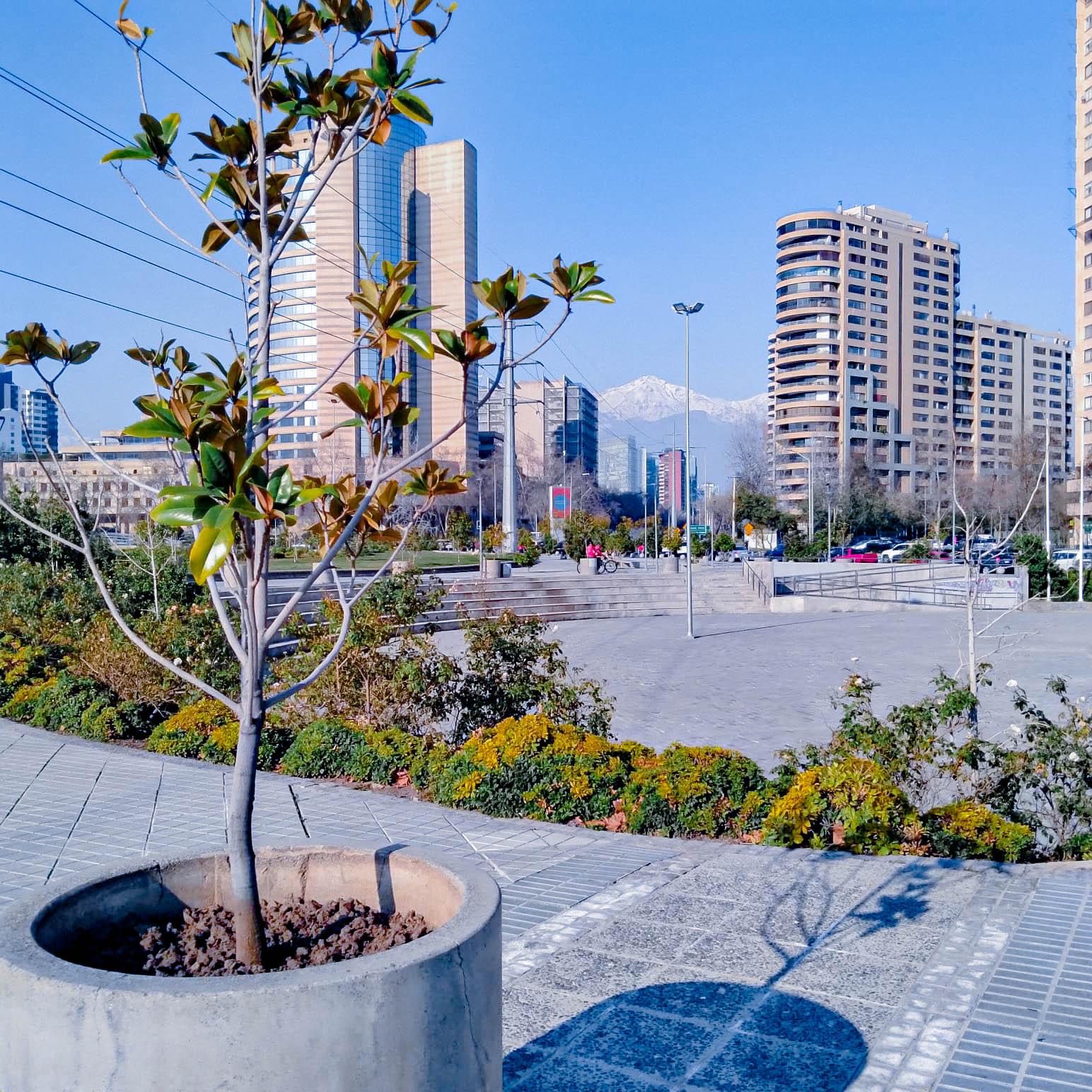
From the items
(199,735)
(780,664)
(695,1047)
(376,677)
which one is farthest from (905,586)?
(695,1047)

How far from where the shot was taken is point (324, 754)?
25.7 ft

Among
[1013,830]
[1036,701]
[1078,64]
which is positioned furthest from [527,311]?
[1078,64]

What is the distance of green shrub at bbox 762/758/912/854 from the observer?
5.57 metres

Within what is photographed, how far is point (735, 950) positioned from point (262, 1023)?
274 cm

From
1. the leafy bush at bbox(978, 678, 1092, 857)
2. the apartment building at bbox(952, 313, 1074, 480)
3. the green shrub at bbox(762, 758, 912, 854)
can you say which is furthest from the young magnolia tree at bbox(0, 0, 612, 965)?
the apartment building at bbox(952, 313, 1074, 480)

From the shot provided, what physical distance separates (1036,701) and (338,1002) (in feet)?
42.1

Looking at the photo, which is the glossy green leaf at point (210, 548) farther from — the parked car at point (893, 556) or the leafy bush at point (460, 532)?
the parked car at point (893, 556)

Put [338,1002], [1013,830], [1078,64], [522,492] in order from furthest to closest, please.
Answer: [522,492] → [1078,64] → [1013,830] → [338,1002]

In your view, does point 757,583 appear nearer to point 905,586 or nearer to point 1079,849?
point 905,586

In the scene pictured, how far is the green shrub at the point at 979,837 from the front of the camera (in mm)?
5605

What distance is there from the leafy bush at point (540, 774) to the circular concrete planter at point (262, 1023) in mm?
4141

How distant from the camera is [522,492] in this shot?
278ft

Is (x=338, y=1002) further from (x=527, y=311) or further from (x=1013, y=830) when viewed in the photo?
(x=1013, y=830)

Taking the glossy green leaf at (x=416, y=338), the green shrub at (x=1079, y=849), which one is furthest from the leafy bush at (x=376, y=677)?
the glossy green leaf at (x=416, y=338)
